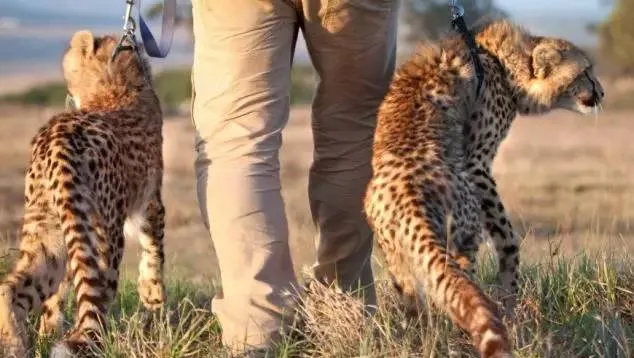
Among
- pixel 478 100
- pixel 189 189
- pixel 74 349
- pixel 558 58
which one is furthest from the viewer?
pixel 189 189

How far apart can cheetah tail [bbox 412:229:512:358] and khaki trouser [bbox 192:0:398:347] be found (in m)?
0.44

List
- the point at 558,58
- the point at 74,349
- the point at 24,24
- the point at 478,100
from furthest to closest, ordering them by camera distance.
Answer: the point at 24,24
the point at 558,58
the point at 478,100
the point at 74,349

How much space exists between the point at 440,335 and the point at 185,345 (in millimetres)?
641

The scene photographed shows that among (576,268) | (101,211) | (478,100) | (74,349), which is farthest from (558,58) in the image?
(74,349)

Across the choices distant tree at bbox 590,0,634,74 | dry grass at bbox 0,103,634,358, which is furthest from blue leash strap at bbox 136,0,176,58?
distant tree at bbox 590,0,634,74

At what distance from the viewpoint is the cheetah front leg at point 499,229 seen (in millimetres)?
4117

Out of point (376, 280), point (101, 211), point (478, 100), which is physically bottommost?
point (376, 280)

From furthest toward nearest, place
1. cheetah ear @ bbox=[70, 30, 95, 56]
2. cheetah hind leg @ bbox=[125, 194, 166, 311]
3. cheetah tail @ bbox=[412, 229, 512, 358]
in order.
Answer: cheetah ear @ bbox=[70, 30, 95, 56], cheetah hind leg @ bbox=[125, 194, 166, 311], cheetah tail @ bbox=[412, 229, 512, 358]

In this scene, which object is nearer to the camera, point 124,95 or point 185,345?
point 185,345

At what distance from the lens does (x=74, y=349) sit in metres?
3.42

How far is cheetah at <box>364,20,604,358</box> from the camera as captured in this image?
3377 mm

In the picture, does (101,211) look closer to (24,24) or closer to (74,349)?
(74,349)

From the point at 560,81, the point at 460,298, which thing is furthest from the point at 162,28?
the point at 460,298

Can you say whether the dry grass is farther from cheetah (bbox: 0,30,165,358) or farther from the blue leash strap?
the blue leash strap
